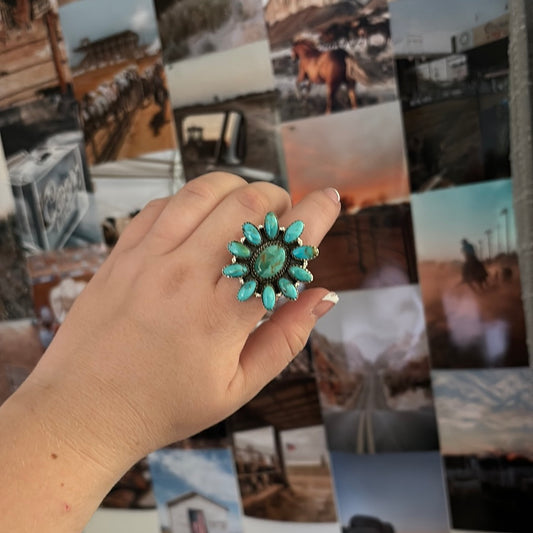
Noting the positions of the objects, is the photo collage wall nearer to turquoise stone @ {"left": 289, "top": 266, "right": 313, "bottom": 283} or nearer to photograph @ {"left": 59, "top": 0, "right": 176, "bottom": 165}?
photograph @ {"left": 59, "top": 0, "right": 176, "bottom": 165}

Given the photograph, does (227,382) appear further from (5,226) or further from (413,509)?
(5,226)

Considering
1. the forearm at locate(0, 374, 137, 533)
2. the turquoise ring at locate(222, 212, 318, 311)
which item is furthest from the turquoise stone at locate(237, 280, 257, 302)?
the forearm at locate(0, 374, 137, 533)

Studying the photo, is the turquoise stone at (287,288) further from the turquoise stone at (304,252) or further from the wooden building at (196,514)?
the wooden building at (196,514)

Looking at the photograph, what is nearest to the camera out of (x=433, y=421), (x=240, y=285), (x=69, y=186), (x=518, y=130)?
(x=240, y=285)

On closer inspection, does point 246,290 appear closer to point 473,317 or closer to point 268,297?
point 268,297

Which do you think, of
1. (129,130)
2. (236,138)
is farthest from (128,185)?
(236,138)

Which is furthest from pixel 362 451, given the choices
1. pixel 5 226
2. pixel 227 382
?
pixel 5 226
